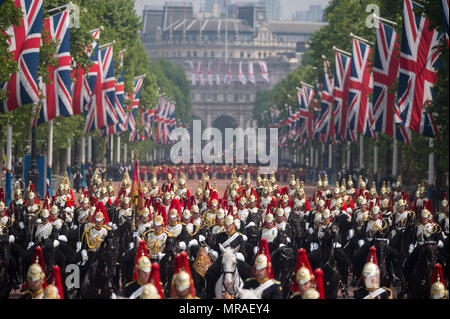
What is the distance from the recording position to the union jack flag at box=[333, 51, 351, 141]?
58781mm

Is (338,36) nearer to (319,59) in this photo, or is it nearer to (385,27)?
(319,59)

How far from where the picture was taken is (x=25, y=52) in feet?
116

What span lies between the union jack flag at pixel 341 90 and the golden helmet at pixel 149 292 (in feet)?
146

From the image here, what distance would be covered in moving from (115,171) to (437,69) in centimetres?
4746

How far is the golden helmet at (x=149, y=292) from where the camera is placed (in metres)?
14.3

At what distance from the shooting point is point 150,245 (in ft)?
69.1

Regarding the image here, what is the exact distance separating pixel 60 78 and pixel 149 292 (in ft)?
100

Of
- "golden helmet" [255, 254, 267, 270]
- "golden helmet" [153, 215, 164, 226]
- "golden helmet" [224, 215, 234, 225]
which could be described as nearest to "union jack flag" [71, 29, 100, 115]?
"golden helmet" [224, 215, 234, 225]

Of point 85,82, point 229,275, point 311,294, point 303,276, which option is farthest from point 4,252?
point 85,82

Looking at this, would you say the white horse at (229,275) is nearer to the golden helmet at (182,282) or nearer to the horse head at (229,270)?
the horse head at (229,270)

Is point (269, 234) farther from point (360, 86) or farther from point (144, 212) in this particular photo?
point (360, 86)

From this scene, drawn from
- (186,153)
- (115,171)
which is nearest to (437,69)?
(115,171)

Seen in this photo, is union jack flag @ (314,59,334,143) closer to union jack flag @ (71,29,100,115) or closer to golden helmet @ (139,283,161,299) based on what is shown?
union jack flag @ (71,29,100,115)

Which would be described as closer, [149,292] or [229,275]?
[149,292]
